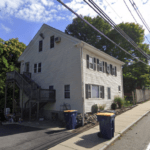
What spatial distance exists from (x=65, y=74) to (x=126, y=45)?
19784 mm

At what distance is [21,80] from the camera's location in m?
13.8

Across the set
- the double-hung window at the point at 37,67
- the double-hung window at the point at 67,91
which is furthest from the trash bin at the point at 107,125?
the double-hung window at the point at 37,67

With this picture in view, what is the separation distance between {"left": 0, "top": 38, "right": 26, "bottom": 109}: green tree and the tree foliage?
587 inches

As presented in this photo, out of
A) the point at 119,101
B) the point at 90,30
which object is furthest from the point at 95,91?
the point at 90,30

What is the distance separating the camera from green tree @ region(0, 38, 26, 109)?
1903 cm

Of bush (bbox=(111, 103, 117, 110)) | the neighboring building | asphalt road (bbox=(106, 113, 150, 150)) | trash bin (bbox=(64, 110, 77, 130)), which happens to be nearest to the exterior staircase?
the neighboring building

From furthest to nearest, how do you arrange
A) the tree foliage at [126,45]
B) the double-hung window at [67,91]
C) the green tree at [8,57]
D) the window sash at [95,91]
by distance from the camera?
the tree foliage at [126,45]
the green tree at [8,57]
the window sash at [95,91]
the double-hung window at [67,91]

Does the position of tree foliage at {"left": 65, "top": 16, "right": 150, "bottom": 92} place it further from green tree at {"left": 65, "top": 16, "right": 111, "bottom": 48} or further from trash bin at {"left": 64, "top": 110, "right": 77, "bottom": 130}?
trash bin at {"left": 64, "top": 110, "right": 77, "bottom": 130}

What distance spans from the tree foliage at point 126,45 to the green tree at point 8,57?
1490cm

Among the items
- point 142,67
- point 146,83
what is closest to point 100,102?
point 146,83

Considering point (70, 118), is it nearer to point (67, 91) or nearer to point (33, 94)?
point (67, 91)

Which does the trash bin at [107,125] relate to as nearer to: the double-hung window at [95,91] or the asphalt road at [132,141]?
the asphalt road at [132,141]

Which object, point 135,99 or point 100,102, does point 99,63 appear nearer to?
point 100,102

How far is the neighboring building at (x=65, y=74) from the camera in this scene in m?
12.5
